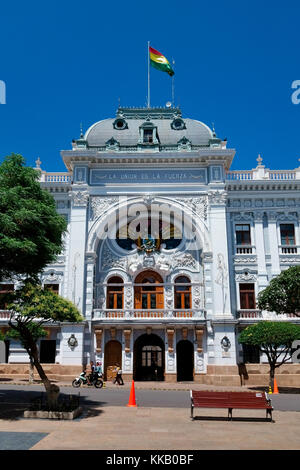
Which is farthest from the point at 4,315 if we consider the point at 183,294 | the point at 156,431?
the point at 156,431

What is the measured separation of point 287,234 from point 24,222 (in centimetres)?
2533

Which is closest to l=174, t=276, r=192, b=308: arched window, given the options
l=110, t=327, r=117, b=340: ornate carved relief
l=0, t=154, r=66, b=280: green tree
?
l=110, t=327, r=117, b=340: ornate carved relief

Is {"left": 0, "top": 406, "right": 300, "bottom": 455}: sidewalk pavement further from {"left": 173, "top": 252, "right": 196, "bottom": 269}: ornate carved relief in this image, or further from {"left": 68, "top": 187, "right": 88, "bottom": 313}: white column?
{"left": 173, "top": 252, "right": 196, "bottom": 269}: ornate carved relief

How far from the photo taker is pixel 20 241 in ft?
49.2

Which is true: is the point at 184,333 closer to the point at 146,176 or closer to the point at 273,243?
the point at 273,243

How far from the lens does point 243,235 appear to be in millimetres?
34938

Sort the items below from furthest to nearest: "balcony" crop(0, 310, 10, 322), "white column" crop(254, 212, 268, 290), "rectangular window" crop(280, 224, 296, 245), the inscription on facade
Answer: the inscription on facade
"rectangular window" crop(280, 224, 296, 245)
"white column" crop(254, 212, 268, 290)
"balcony" crop(0, 310, 10, 322)

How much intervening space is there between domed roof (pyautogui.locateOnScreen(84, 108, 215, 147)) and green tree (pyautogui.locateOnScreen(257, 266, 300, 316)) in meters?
16.9

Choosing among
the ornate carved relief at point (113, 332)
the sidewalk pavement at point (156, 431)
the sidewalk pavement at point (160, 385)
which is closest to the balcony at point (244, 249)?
the sidewalk pavement at point (160, 385)

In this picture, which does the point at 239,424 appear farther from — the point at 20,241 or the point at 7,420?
the point at 20,241

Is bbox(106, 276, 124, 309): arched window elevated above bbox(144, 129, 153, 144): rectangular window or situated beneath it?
situated beneath

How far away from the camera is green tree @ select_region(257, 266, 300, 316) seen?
2342 cm
